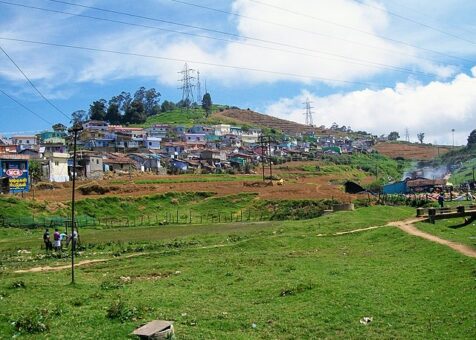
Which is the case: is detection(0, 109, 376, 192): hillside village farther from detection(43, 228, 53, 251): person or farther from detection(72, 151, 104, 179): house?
detection(43, 228, 53, 251): person

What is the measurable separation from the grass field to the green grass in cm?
242

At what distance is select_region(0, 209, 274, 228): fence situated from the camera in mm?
62219

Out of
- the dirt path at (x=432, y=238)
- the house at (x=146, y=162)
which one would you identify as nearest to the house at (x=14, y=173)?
the house at (x=146, y=162)

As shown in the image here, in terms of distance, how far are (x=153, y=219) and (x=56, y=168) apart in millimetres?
37120

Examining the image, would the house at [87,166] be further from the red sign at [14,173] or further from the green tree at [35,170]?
the red sign at [14,173]

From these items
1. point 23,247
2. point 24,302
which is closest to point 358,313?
point 24,302

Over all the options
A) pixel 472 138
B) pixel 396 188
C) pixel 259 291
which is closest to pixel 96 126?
pixel 396 188

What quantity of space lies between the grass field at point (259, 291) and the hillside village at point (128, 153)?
4796 cm

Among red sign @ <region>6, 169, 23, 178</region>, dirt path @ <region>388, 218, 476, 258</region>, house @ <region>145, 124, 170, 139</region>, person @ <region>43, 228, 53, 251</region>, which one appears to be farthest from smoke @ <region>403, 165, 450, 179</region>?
person @ <region>43, 228, 53, 251</region>

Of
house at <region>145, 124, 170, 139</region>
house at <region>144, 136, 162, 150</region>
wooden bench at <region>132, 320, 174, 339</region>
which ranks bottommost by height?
wooden bench at <region>132, 320, 174, 339</region>

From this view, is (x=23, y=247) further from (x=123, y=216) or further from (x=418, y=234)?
(x=418, y=234)

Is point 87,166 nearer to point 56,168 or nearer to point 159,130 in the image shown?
point 56,168

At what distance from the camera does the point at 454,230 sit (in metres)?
41.5

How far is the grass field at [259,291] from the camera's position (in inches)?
685
